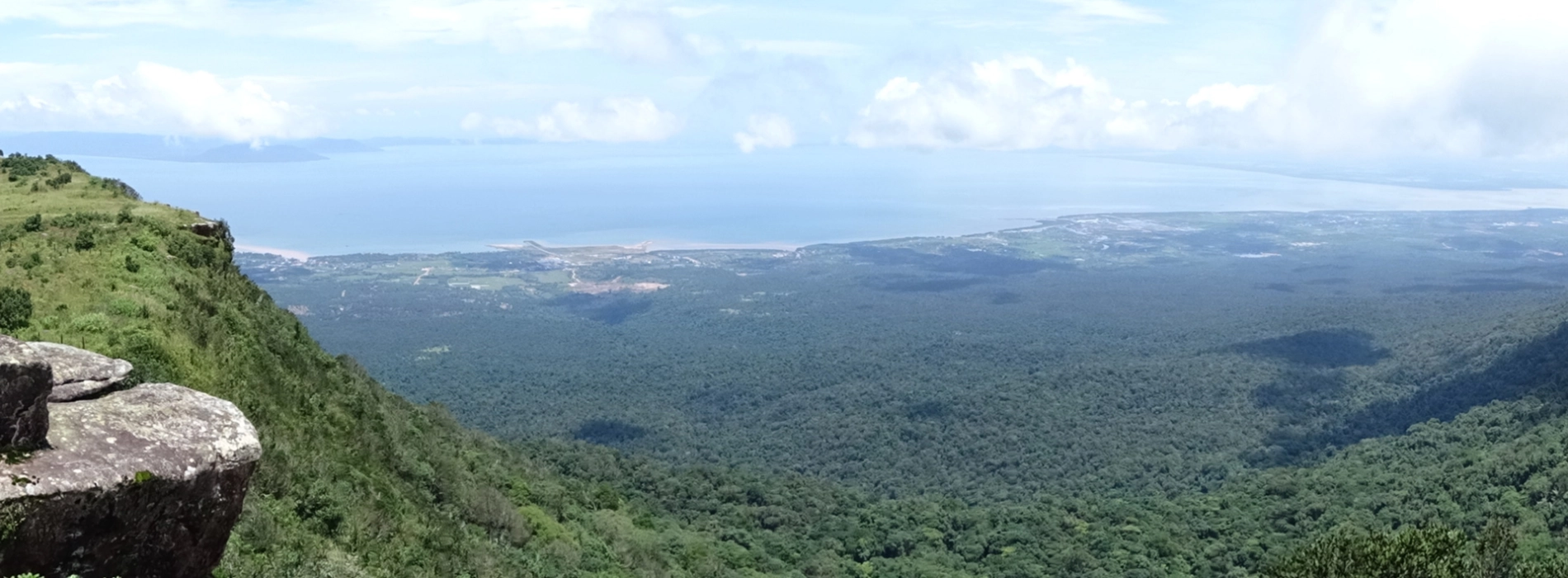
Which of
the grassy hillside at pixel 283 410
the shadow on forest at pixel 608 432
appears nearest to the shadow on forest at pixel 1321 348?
the shadow on forest at pixel 608 432

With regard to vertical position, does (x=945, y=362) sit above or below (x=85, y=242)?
below

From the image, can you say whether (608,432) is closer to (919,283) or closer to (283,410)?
(283,410)

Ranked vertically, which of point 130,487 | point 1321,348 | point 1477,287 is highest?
point 130,487

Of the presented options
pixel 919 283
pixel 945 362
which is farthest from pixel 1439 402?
pixel 919 283

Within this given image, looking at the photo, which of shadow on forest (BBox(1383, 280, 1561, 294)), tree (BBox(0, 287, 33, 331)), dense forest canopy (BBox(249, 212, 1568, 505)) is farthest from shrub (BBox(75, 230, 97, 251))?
shadow on forest (BBox(1383, 280, 1561, 294))

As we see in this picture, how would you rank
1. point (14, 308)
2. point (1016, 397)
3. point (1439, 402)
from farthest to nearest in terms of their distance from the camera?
point (1016, 397) < point (1439, 402) < point (14, 308)

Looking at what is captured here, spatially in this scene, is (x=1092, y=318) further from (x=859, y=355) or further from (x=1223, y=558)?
(x=1223, y=558)
